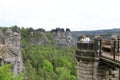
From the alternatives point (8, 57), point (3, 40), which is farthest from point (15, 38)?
point (8, 57)

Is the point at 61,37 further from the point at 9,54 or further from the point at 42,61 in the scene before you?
the point at 9,54

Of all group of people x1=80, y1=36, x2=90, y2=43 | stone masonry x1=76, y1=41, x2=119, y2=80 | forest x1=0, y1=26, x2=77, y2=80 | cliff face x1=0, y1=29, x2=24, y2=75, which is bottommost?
forest x1=0, y1=26, x2=77, y2=80

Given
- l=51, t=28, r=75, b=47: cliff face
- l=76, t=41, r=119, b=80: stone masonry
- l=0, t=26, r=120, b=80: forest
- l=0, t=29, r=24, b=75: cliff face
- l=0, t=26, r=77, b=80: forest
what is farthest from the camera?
l=51, t=28, r=75, b=47: cliff face

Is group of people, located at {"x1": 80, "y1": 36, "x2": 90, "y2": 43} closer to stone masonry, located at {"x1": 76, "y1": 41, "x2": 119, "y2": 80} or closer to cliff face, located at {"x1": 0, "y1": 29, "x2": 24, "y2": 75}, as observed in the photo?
stone masonry, located at {"x1": 76, "y1": 41, "x2": 119, "y2": 80}

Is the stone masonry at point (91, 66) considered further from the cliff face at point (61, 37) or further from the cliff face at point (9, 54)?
the cliff face at point (61, 37)

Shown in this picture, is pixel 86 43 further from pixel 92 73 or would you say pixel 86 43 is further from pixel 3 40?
pixel 3 40

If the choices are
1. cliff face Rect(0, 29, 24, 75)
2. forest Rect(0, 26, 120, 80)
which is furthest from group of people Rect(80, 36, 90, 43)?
cliff face Rect(0, 29, 24, 75)

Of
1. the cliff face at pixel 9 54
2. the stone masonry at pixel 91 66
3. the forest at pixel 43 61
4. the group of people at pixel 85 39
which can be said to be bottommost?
the forest at pixel 43 61

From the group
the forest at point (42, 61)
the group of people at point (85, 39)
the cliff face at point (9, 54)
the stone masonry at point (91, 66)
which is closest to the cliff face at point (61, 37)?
the forest at point (42, 61)

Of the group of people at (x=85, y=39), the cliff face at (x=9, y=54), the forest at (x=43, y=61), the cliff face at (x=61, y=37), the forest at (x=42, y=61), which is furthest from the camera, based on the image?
the cliff face at (x=61, y=37)

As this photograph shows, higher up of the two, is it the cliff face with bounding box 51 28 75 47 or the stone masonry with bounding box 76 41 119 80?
the stone masonry with bounding box 76 41 119 80

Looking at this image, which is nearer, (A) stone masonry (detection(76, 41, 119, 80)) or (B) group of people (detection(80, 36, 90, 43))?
(A) stone masonry (detection(76, 41, 119, 80))

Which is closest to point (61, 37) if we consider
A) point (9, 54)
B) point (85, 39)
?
point (9, 54)

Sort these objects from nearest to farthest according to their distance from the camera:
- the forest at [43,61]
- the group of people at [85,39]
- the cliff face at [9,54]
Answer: the group of people at [85,39]
the cliff face at [9,54]
the forest at [43,61]
